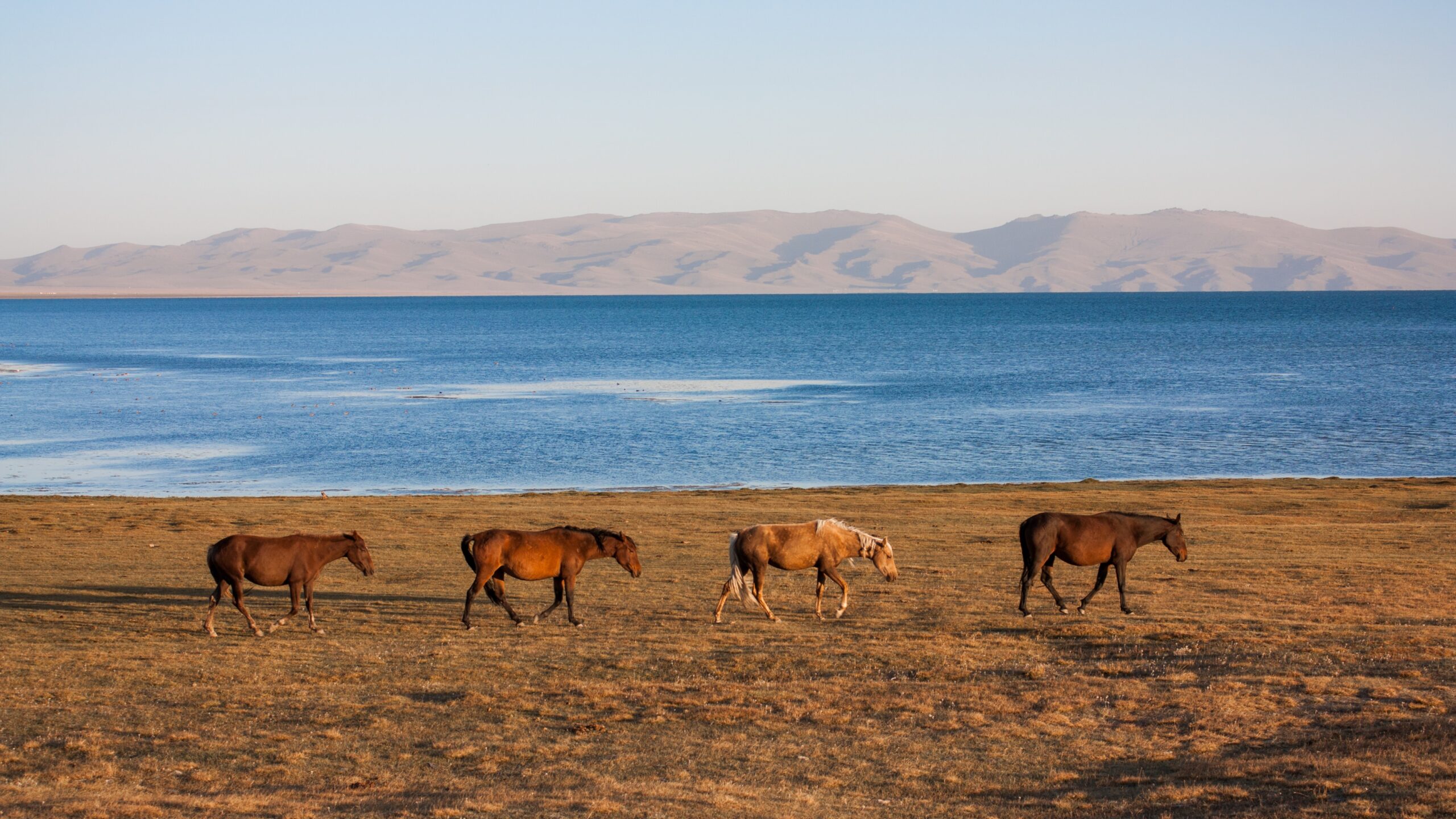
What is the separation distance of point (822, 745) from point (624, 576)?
1029cm

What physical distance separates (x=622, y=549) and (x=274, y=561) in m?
4.68

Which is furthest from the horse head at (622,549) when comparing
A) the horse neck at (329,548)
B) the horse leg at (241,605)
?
the horse leg at (241,605)

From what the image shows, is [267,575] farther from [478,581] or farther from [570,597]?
[570,597]

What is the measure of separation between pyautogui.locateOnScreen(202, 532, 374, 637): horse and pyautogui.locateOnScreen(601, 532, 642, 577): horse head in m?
3.39

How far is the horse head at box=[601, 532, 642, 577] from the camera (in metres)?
17.7

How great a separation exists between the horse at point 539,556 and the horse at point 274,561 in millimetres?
2032

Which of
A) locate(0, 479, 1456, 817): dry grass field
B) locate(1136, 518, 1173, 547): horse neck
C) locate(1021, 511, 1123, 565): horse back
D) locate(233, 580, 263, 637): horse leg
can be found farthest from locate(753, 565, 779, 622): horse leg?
locate(233, 580, 263, 637): horse leg

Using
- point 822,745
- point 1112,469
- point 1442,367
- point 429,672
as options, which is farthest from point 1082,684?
point 1442,367

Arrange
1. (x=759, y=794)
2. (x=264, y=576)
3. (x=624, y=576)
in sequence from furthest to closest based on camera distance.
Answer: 1. (x=624, y=576)
2. (x=264, y=576)
3. (x=759, y=794)

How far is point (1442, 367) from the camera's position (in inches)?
3807

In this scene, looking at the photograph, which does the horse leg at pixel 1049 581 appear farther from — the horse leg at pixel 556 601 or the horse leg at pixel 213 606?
the horse leg at pixel 213 606

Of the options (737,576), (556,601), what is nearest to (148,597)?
(556,601)

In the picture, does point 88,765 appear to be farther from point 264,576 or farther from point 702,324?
point 702,324

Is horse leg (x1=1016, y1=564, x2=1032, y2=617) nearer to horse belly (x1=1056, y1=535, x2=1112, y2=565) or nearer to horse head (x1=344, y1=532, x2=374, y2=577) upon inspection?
horse belly (x1=1056, y1=535, x2=1112, y2=565)
